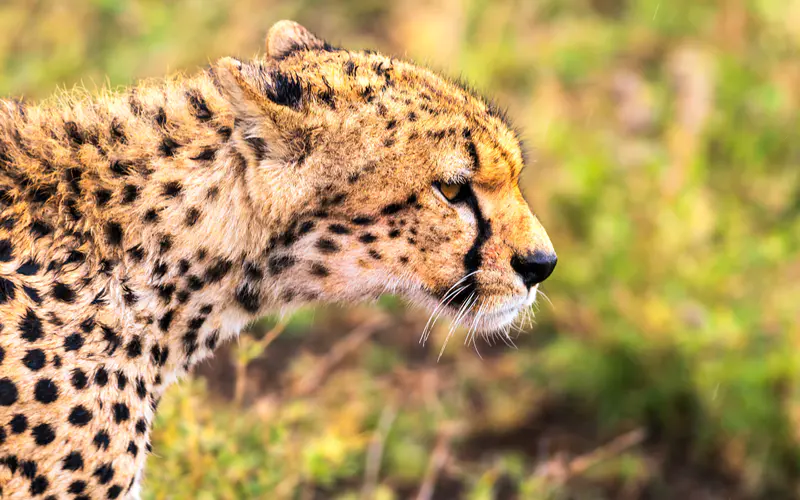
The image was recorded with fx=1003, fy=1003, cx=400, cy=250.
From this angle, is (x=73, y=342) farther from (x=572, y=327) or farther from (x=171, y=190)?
(x=572, y=327)

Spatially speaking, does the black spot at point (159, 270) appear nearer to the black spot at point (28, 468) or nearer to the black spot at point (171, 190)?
the black spot at point (171, 190)

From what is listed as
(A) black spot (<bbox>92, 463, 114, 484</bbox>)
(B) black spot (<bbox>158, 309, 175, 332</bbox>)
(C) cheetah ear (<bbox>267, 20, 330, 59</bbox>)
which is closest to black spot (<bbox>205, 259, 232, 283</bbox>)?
(B) black spot (<bbox>158, 309, 175, 332</bbox>)

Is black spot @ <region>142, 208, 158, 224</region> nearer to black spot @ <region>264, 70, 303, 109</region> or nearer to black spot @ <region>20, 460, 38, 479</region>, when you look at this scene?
black spot @ <region>264, 70, 303, 109</region>

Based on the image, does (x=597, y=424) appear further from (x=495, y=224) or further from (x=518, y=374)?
(x=495, y=224)

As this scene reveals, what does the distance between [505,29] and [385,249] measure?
3545 mm

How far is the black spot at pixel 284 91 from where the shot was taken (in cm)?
199

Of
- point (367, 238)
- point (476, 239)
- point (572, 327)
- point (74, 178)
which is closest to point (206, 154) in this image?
point (74, 178)

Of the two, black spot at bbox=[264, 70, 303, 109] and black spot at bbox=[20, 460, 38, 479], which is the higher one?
black spot at bbox=[264, 70, 303, 109]

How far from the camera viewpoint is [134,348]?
2.01 meters

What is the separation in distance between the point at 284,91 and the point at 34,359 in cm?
70

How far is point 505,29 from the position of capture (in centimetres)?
542

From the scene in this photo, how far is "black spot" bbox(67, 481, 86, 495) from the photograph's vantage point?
Result: 187 cm

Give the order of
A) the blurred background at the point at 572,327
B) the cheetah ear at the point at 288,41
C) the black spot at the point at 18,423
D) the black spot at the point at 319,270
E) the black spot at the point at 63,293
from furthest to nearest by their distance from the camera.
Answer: the blurred background at the point at 572,327, the cheetah ear at the point at 288,41, the black spot at the point at 319,270, the black spot at the point at 63,293, the black spot at the point at 18,423

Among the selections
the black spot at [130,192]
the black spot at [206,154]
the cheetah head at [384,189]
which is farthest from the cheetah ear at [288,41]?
the black spot at [130,192]
